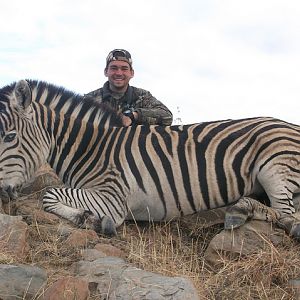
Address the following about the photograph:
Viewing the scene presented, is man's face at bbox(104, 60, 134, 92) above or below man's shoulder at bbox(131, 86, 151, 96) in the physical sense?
above

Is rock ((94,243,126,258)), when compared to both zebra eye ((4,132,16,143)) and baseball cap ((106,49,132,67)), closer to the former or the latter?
zebra eye ((4,132,16,143))

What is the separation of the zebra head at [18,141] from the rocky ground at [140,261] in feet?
0.72

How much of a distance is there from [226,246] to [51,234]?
1.27 m

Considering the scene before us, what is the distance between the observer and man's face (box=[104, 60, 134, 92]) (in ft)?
20.9

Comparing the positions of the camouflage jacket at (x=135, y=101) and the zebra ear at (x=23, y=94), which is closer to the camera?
the zebra ear at (x=23, y=94)

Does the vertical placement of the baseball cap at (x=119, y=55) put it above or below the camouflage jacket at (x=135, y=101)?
above

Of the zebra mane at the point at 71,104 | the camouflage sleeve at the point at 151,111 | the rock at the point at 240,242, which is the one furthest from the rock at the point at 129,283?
the camouflage sleeve at the point at 151,111

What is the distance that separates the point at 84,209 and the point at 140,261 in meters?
0.87

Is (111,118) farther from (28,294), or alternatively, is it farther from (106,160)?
(28,294)

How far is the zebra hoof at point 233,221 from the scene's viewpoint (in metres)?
3.89

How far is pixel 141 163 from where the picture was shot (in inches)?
178

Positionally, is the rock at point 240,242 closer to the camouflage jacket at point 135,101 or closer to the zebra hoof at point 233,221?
the zebra hoof at point 233,221

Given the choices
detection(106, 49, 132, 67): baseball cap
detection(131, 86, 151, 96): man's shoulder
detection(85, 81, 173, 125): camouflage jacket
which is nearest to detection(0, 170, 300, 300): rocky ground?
detection(85, 81, 173, 125): camouflage jacket

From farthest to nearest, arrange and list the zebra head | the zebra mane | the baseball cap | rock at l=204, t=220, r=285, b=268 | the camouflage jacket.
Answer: the baseball cap, the camouflage jacket, the zebra mane, the zebra head, rock at l=204, t=220, r=285, b=268
